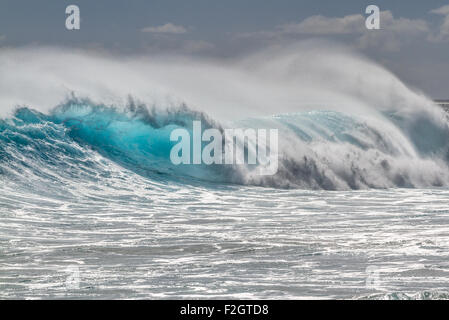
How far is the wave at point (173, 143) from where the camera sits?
16297mm

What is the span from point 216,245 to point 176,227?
159 centimetres

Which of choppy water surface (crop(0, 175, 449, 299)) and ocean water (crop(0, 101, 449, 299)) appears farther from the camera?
ocean water (crop(0, 101, 449, 299))

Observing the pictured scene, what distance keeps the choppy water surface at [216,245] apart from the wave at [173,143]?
1614 mm

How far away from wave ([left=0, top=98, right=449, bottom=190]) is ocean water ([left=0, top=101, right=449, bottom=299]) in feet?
0.18

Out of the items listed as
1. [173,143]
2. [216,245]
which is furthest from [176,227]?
[173,143]

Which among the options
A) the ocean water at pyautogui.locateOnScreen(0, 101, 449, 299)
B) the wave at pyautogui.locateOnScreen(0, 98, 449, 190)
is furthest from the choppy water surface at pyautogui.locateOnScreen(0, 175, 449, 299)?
the wave at pyautogui.locateOnScreen(0, 98, 449, 190)

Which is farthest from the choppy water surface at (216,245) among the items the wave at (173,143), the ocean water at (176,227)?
the wave at (173,143)

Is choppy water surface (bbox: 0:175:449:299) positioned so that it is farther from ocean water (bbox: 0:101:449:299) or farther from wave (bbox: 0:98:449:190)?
wave (bbox: 0:98:449:190)

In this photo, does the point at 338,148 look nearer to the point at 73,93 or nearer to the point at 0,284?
the point at 73,93

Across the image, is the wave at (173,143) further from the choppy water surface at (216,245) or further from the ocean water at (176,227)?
the choppy water surface at (216,245)

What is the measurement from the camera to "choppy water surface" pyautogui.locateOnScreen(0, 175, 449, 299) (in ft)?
24.7

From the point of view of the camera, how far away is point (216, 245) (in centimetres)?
980
